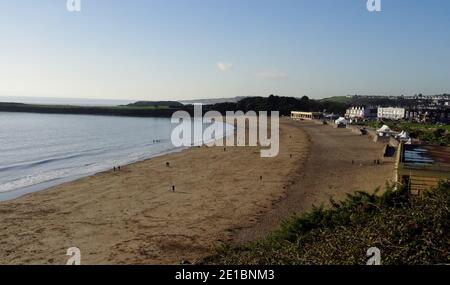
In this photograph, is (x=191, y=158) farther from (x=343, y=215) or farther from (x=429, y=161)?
(x=343, y=215)

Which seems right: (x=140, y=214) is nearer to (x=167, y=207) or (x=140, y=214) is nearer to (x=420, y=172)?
(x=167, y=207)

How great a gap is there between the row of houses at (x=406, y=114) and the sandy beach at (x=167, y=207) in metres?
82.6

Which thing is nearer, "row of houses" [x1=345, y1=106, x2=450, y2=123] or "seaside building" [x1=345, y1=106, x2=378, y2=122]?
"row of houses" [x1=345, y1=106, x2=450, y2=123]

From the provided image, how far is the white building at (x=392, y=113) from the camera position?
421ft

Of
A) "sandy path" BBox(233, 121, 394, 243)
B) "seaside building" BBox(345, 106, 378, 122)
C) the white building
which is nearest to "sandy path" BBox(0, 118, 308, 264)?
"sandy path" BBox(233, 121, 394, 243)

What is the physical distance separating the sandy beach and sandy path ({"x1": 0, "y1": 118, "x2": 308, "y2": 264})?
0.03 meters

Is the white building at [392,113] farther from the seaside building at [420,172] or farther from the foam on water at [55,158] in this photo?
the seaside building at [420,172]

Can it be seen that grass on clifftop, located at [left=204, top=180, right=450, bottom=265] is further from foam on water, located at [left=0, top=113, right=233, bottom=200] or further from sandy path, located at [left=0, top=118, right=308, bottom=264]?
foam on water, located at [left=0, top=113, right=233, bottom=200]

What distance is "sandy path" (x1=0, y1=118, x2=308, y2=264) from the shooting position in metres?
13.6

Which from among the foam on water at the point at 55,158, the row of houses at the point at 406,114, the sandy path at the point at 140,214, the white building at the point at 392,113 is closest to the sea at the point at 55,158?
the foam on water at the point at 55,158

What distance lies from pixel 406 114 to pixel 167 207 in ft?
390

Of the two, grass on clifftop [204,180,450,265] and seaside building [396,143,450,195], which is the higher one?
grass on clifftop [204,180,450,265]

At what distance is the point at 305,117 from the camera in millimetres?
121750
